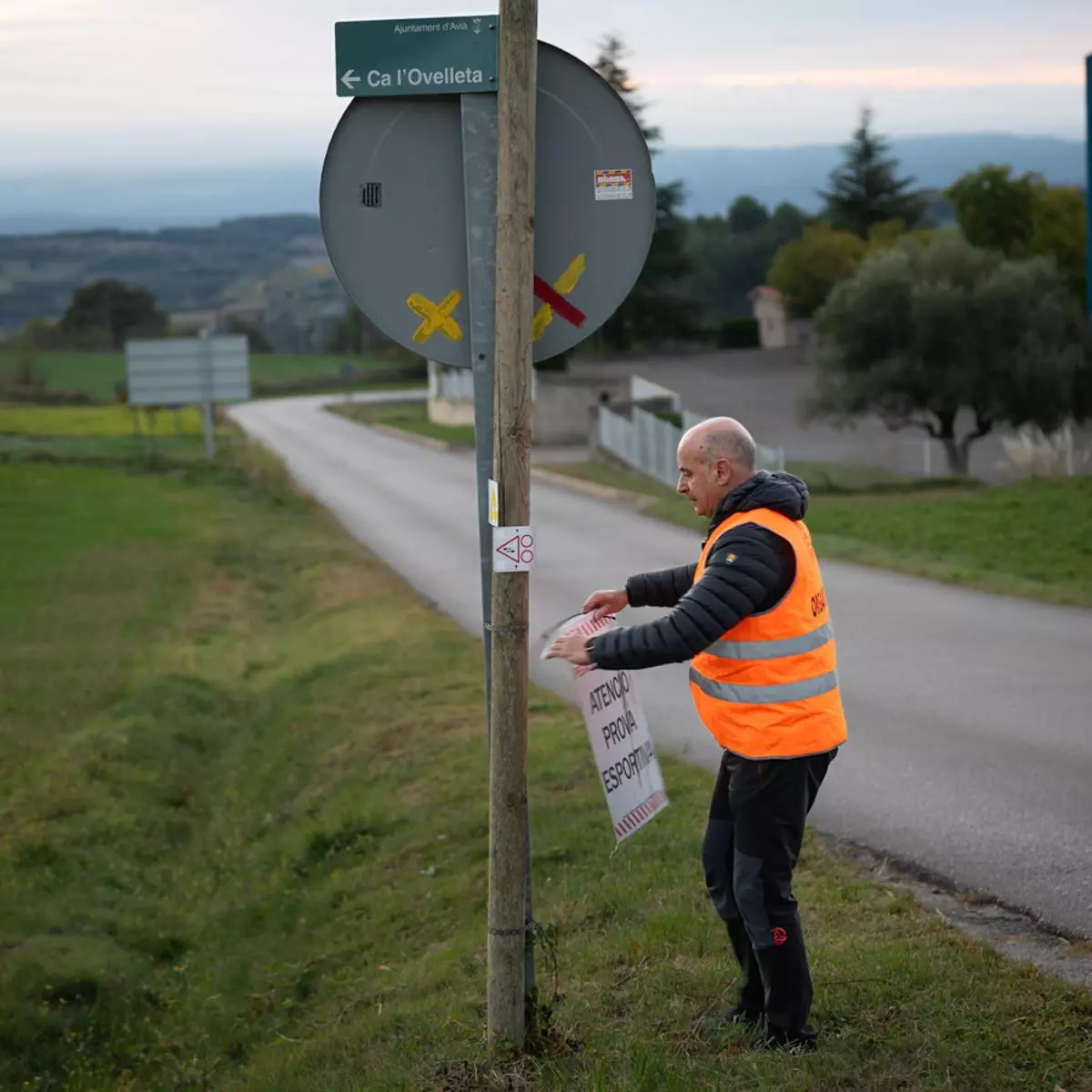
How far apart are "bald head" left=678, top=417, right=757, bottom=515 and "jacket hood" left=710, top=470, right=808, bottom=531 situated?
31 millimetres

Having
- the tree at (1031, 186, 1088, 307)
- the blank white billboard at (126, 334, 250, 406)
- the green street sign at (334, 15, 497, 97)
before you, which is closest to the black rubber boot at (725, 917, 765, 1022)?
the green street sign at (334, 15, 497, 97)

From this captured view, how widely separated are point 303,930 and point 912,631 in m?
7.34

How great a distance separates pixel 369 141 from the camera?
4184 millimetres

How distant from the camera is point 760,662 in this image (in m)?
4.15

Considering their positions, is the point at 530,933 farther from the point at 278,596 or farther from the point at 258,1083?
the point at 278,596

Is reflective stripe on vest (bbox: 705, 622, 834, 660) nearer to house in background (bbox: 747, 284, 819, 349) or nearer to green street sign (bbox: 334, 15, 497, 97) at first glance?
green street sign (bbox: 334, 15, 497, 97)

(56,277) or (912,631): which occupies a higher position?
(56,277)

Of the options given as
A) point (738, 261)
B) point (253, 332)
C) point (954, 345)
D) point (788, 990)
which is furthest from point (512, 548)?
point (253, 332)

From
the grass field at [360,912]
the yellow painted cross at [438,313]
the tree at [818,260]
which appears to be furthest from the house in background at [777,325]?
the yellow painted cross at [438,313]

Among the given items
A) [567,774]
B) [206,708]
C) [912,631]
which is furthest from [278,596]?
[567,774]

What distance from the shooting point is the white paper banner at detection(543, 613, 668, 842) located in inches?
173

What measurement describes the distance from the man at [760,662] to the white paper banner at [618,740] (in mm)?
270

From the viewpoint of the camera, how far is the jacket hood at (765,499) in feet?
13.7

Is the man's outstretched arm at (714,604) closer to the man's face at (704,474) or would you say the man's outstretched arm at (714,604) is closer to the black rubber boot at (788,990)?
the man's face at (704,474)
